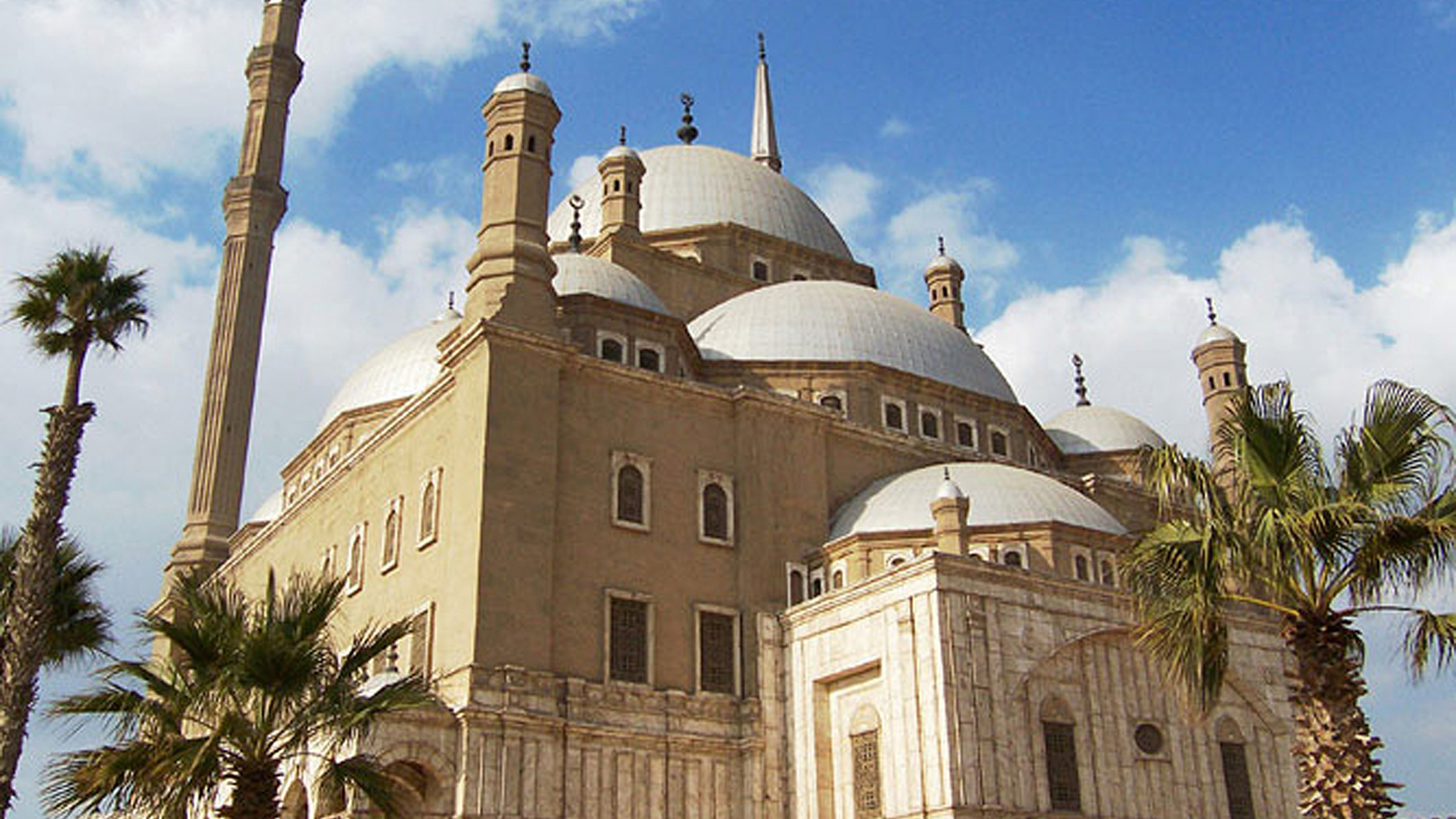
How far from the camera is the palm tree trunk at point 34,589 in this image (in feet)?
44.0

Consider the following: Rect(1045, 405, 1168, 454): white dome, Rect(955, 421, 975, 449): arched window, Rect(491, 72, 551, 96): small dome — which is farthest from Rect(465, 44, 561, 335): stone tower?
Rect(1045, 405, 1168, 454): white dome

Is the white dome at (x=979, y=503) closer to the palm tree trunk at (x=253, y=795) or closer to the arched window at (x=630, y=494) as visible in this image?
the arched window at (x=630, y=494)

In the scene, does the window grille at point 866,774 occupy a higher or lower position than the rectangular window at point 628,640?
lower

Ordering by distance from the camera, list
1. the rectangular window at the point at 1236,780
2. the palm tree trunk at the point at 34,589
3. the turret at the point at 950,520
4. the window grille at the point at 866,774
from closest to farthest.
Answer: the palm tree trunk at the point at 34,589 → the window grille at the point at 866,774 → the turret at the point at 950,520 → the rectangular window at the point at 1236,780

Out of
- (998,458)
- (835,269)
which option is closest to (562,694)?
(998,458)

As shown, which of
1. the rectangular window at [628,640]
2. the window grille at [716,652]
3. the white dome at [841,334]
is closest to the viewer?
the rectangular window at [628,640]

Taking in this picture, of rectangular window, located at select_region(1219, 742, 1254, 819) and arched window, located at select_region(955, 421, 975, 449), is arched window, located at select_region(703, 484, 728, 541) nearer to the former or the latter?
arched window, located at select_region(955, 421, 975, 449)

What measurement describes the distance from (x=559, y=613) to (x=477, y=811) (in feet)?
10.1

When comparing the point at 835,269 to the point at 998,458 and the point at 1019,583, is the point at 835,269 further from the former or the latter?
the point at 1019,583

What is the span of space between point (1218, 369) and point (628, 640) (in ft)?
56.7

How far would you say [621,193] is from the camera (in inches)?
1170

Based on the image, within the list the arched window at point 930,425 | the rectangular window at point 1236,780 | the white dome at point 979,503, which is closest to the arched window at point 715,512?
the white dome at point 979,503

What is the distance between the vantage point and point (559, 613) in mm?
18750

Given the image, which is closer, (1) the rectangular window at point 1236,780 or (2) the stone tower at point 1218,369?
(1) the rectangular window at point 1236,780
